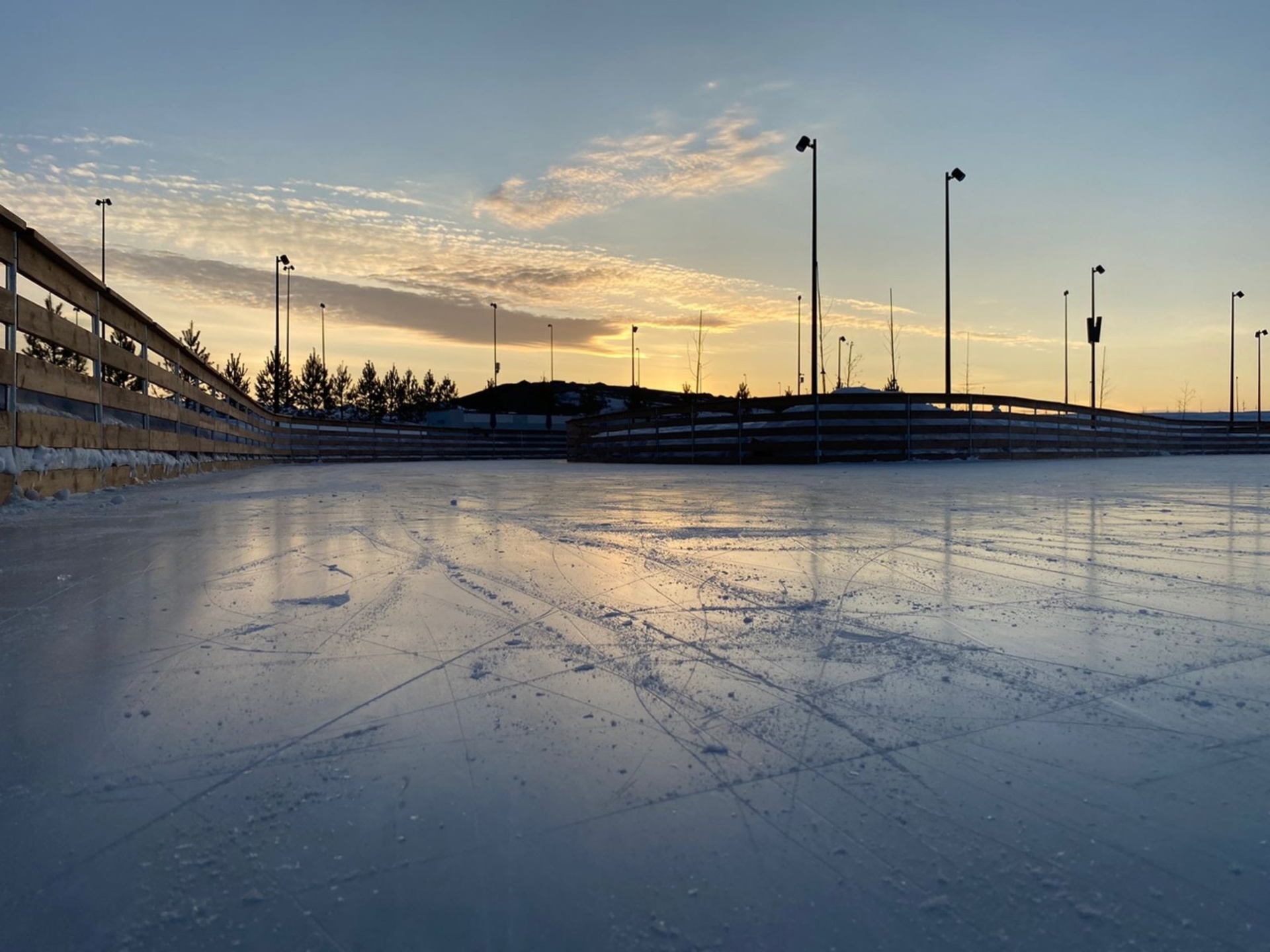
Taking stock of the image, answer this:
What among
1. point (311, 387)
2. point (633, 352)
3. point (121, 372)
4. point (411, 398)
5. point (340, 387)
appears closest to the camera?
point (121, 372)

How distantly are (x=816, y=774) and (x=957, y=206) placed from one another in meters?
28.4

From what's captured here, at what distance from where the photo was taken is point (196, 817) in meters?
1.51

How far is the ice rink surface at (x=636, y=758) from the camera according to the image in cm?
121

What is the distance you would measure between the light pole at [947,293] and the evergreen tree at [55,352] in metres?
21.4

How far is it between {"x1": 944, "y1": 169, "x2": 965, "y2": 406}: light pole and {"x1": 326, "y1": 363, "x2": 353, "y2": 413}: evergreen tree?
56447 mm

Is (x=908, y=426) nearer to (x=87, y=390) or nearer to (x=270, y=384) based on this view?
(x=87, y=390)

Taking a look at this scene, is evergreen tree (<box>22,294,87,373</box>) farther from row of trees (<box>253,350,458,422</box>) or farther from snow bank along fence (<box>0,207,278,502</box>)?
row of trees (<box>253,350,458,422</box>)

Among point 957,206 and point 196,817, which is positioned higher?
point 957,206

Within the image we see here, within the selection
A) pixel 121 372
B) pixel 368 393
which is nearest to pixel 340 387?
pixel 368 393

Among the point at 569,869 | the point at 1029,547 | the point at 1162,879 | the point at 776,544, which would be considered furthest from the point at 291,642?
the point at 1029,547

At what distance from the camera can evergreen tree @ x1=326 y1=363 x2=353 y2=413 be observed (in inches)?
2682

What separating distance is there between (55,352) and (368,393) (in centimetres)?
6413

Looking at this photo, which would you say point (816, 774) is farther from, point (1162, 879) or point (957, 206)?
point (957, 206)

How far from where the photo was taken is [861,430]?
2081 cm
